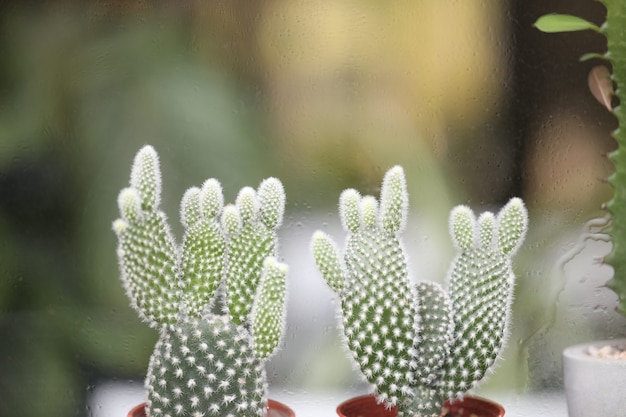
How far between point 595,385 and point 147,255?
0.75 m

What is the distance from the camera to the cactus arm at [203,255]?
49.3 inches

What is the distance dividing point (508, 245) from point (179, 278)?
0.56m

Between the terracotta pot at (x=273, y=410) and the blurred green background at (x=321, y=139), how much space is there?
0.13 meters

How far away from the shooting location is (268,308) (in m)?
1.22

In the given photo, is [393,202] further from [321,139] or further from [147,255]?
[147,255]

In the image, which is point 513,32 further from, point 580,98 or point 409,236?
point 409,236

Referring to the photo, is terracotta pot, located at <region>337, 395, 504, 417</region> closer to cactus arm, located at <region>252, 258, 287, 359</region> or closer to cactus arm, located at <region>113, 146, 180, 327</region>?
cactus arm, located at <region>252, 258, 287, 359</region>

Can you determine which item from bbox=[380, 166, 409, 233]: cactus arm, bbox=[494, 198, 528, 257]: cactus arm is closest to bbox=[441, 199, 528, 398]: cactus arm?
bbox=[494, 198, 528, 257]: cactus arm

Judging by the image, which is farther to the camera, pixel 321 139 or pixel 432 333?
pixel 321 139

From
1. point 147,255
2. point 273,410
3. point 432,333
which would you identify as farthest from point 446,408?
point 147,255

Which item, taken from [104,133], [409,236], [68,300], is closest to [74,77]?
[104,133]

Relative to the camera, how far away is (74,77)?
1408mm

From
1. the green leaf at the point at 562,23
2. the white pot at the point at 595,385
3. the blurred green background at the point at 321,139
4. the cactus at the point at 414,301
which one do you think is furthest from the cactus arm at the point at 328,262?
the green leaf at the point at 562,23

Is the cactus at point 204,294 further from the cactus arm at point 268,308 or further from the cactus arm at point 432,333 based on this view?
the cactus arm at point 432,333
